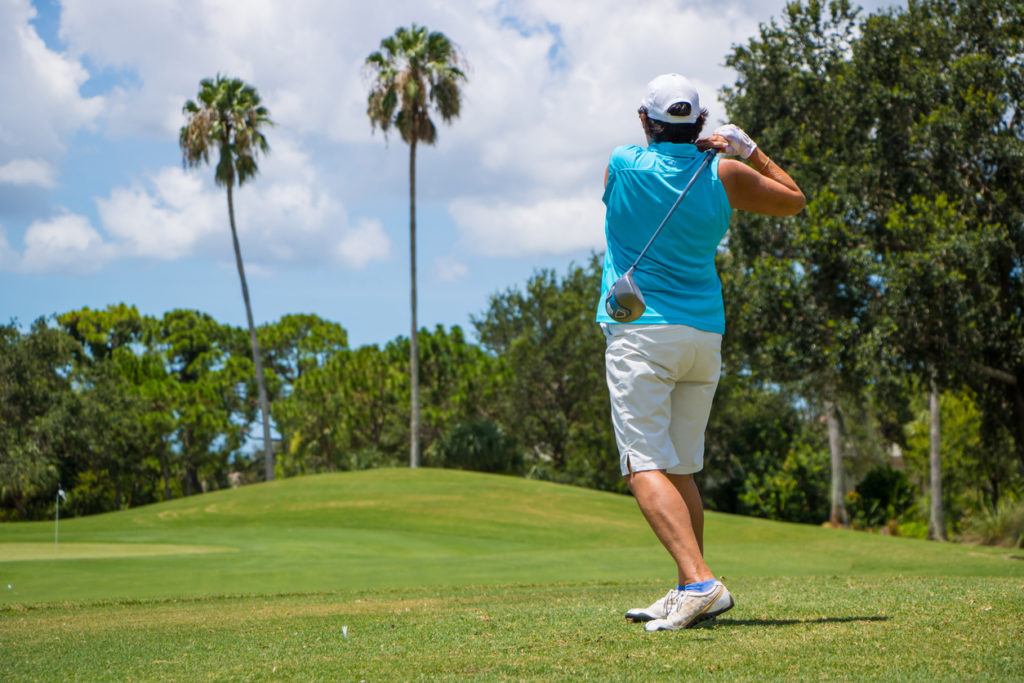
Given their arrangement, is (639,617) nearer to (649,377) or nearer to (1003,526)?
(649,377)

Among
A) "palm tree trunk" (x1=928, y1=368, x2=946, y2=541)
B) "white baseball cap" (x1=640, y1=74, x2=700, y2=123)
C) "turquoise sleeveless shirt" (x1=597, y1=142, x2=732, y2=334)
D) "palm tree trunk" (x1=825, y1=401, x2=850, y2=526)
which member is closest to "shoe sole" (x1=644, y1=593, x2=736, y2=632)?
"turquoise sleeveless shirt" (x1=597, y1=142, x2=732, y2=334)

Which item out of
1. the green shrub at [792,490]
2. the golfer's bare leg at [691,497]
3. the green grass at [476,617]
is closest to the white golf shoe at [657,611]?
the green grass at [476,617]

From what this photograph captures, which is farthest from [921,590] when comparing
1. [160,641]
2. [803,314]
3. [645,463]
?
[803,314]

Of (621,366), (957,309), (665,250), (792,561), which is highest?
(957,309)

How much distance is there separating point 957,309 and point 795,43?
270 inches

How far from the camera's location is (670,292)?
4.07 meters

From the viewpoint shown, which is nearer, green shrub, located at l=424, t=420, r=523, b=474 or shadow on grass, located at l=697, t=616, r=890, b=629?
shadow on grass, located at l=697, t=616, r=890, b=629

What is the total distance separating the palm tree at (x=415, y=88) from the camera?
37.4m

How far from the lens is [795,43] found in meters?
19.2

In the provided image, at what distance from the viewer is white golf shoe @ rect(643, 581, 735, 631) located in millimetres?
3740

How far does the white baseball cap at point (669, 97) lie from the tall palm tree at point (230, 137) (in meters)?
36.2

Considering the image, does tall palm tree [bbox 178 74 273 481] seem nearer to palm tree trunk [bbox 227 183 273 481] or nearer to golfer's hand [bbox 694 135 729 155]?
palm tree trunk [bbox 227 183 273 481]

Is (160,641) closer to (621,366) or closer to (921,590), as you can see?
(621,366)

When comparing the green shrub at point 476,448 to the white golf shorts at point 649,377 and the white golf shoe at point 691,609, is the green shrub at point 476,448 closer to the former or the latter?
the white golf shorts at point 649,377
